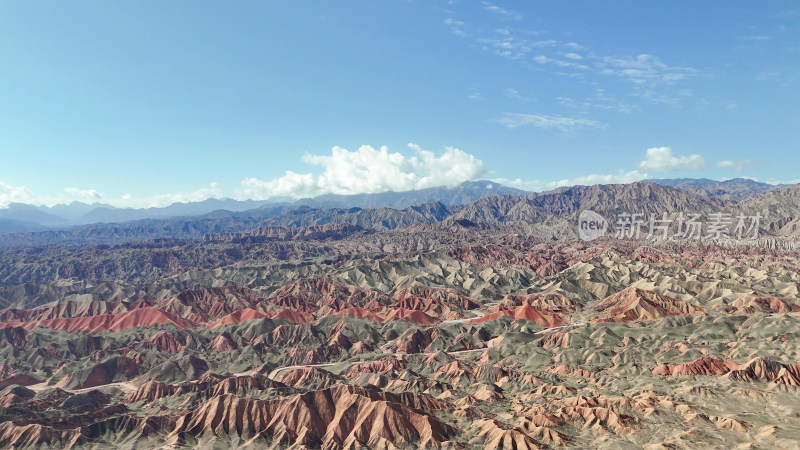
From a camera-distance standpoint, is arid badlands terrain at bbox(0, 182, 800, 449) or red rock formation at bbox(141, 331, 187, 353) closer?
arid badlands terrain at bbox(0, 182, 800, 449)

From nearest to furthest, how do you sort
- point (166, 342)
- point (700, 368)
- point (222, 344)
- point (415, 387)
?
point (415, 387)
point (700, 368)
point (222, 344)
point (166, 342)

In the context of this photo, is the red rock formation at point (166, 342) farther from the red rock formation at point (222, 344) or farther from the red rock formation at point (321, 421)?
the red rock formation at point (321, 421)

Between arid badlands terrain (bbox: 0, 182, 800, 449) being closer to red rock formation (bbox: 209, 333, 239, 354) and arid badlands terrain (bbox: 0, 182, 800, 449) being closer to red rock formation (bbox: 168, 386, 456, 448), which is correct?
red rock formation (bbox: 168, 386, 456, 448)

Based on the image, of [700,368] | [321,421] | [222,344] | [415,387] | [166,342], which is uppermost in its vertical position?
[700,368]

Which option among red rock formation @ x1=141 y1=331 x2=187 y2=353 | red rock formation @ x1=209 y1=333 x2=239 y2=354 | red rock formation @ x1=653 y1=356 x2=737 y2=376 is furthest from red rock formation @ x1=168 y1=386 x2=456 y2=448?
red rock formation @ x1=141 y1=331 x2=187 y2=353

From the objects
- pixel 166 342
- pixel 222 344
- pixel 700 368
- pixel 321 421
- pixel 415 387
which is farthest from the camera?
pixel 166 342

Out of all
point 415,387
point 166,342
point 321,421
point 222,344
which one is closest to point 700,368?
point 415,387

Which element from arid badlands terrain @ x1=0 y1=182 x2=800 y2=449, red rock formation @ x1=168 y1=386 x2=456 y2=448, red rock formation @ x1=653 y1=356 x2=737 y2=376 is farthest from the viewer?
red rock formation @ x1=653 y1=356 x2=737 y2=376

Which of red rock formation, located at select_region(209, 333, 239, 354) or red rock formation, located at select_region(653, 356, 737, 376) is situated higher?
red rock formation, located at select_region(653, 356, 737, 376)

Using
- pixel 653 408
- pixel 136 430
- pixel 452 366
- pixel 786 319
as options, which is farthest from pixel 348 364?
pixel 786 319

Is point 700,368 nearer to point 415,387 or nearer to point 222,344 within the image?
point 415,387

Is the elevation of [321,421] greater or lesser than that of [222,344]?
greater

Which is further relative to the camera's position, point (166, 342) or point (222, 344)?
point (166, 342)
